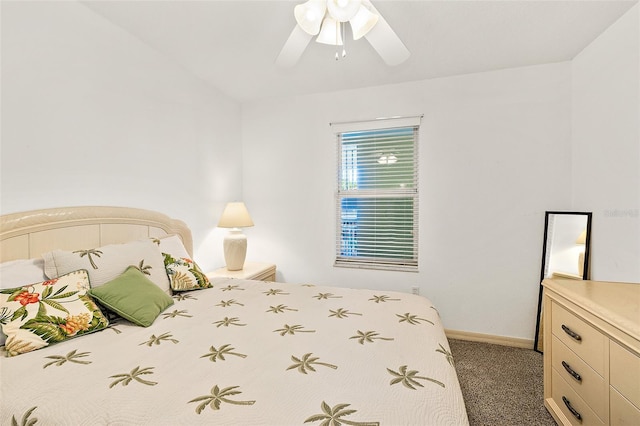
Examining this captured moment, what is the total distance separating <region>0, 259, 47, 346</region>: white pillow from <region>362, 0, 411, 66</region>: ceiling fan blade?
6.94 ft

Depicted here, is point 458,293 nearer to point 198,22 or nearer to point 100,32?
point 198,22

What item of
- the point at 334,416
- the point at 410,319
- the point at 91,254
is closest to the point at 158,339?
the point at 91,254

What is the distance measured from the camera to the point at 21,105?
5.44ft

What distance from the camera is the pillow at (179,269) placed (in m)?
2.05

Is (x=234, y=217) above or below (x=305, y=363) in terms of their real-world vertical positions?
above

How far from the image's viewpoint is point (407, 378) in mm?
1078

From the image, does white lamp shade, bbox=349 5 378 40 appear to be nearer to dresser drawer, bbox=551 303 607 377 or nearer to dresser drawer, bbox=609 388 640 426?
dresser drawer, bbox=551 303 607 377

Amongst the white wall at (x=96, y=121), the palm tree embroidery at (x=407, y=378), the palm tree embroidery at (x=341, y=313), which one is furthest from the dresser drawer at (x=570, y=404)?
the white wall at (x=96, y=121)

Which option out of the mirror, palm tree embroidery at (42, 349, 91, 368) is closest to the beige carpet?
the mirror

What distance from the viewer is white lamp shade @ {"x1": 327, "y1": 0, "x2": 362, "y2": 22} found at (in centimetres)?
145

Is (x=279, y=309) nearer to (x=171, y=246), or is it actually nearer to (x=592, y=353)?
(x=171, y=246)

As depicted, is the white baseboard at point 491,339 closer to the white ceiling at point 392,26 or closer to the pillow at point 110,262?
the white ceiling at point 392,26

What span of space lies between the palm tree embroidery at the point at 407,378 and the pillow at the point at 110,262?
5.01 feet

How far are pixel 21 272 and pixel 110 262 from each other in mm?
364
